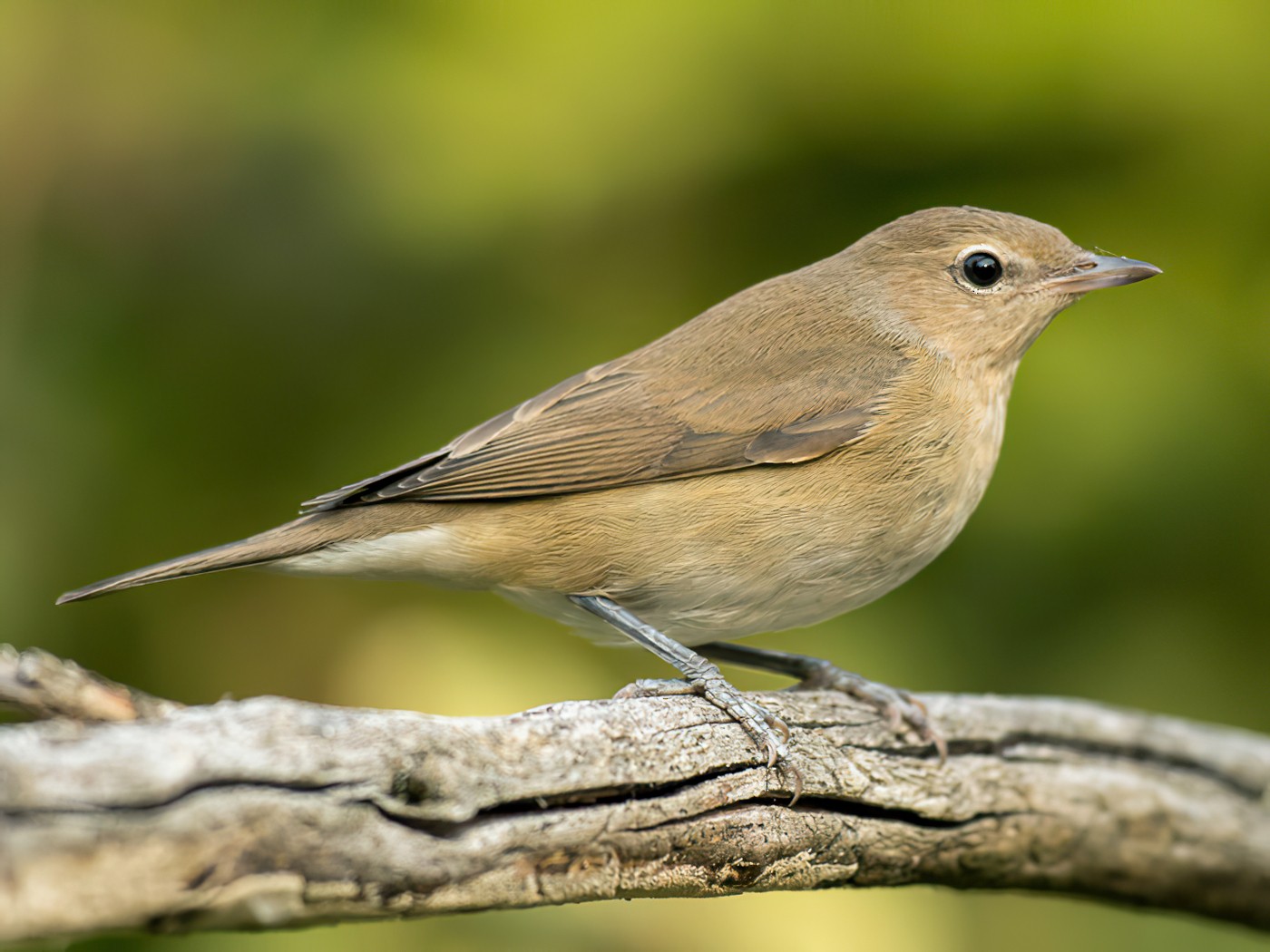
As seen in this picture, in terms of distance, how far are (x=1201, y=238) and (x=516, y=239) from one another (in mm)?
2650

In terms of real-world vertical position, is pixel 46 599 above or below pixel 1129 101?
below

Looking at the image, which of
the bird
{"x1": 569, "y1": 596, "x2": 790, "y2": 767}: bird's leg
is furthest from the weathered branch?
the bird

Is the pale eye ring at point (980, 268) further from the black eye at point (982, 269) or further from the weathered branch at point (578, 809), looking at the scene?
the weathered branch at point (578, 809)

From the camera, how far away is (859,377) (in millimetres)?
3771

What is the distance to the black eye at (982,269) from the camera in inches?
155

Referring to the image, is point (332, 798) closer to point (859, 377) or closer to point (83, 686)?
point (83, 686)

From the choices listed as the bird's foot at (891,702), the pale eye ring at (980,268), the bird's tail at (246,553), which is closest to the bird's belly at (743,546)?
the bird's foot at (891,702)

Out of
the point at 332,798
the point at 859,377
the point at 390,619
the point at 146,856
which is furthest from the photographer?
the point at 390,619

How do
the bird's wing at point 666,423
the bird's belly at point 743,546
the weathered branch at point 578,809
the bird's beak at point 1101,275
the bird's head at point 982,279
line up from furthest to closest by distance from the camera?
the bird's head at point 982,279, the bird's beak at point 1101,275, the bird's wing at point 666,423, the bird's belly at point 743,546, the weathered branch at point 578,809

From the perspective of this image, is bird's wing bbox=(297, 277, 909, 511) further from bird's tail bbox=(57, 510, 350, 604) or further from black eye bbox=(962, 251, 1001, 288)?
black eye bbox=(962, 251, 1001, 288)

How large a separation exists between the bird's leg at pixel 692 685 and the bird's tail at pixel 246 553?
0.81 meters

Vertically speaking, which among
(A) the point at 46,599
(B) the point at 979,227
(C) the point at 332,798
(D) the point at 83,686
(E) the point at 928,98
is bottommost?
(C) the point at 332,798

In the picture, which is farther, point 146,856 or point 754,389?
point 754,389

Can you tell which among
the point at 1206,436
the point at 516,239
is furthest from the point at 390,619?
the point at 1206,436
